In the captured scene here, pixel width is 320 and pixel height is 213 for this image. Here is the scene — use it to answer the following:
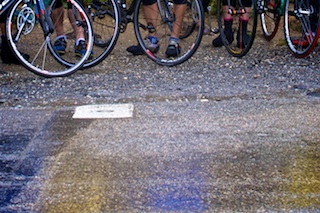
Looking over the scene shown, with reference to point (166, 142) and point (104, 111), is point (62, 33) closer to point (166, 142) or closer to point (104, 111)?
point (104, 111)

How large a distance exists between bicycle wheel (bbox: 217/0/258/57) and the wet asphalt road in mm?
456

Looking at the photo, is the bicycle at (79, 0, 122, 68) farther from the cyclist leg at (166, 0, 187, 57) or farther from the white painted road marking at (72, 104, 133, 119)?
the white painted road marking at (72, 104, 133, 119)

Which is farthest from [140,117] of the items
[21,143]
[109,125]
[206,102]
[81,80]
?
[81,80]

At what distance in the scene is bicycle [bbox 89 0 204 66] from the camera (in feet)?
19.7

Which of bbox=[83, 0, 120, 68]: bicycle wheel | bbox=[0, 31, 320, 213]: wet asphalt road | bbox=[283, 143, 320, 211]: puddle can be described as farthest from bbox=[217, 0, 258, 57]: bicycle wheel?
bbox=[283, 143, 320, 211]: puddle

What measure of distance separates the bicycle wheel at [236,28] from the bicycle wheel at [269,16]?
14 centimetres

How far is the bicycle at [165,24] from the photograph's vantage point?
600cm

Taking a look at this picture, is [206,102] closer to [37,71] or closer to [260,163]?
[260,163]

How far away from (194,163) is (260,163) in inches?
16.7

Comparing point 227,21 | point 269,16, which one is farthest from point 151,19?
point 269,16

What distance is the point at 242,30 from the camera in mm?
6438

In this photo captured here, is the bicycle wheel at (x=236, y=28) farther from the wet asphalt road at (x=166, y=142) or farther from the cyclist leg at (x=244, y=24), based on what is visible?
the wet asphalt road at (x=166, y=142)

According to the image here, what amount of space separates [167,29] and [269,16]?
4.38 feet

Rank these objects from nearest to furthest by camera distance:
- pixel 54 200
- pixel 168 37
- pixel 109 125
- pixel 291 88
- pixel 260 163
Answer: pixel 54 200 → pixel 260 163 → pixel 109 125 → pixel 291 88 → pixel 168 37
